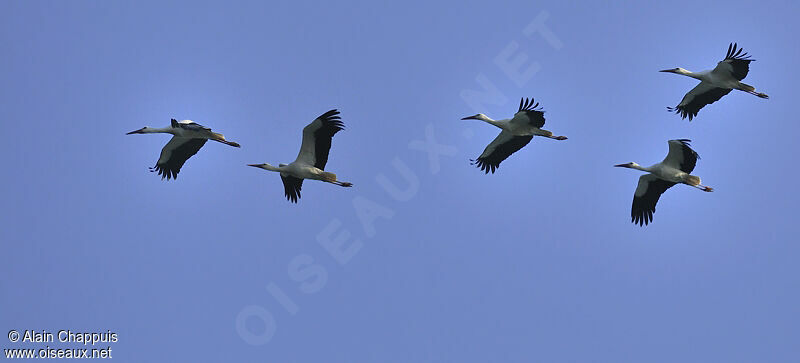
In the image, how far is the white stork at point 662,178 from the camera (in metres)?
24.4

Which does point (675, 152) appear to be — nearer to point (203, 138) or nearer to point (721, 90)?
point (721, 90)

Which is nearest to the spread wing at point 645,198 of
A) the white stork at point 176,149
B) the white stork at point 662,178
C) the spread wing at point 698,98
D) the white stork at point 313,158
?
the white stork at point 662,178

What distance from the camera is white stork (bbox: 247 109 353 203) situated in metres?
24.4

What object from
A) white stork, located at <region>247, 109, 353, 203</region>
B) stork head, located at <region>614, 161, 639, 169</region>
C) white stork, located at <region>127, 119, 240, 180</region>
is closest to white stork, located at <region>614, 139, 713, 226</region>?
stork head, located at <region>614, 161, 639, 169</region>

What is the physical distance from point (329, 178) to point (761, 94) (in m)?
8.57

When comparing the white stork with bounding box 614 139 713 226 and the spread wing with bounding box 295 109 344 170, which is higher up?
the spread wing with bounding box 295 109 344 170

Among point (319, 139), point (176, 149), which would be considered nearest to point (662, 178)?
point (319, 139)

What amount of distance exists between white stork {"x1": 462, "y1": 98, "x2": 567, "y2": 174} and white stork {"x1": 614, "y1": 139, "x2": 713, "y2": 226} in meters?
1.83

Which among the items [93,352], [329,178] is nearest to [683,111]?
[329,178]

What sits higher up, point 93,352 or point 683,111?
point 683,111

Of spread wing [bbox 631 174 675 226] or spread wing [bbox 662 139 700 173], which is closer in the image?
spread wing [bbox 662 139 700 173]

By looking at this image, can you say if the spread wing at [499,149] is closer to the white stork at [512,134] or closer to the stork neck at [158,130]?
the white stork at [512,134]

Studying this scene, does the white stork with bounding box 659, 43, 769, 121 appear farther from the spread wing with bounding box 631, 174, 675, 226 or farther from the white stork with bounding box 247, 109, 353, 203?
the white stork with bounding box 247, 109, 353, 203

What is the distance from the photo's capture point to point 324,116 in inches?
954
